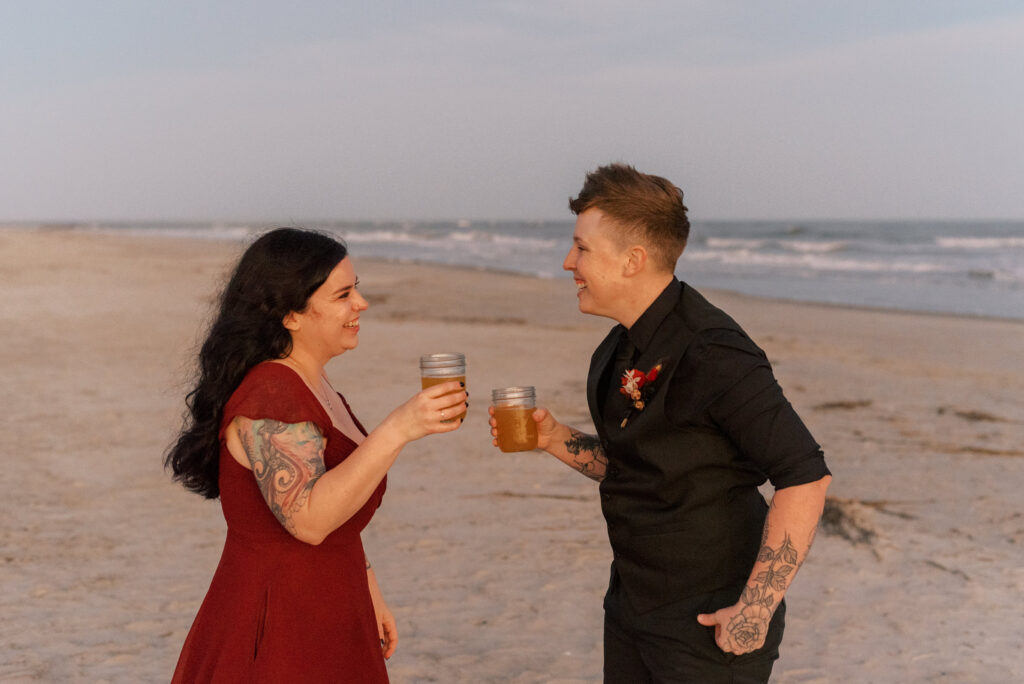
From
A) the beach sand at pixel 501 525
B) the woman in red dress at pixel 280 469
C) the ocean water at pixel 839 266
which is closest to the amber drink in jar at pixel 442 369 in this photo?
the woman in red dress at pixel 280 469

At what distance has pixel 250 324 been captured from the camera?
2.33 meters

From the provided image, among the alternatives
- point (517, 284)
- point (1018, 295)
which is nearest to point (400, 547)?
point (517, 284)

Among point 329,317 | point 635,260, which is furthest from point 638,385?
point 329,317

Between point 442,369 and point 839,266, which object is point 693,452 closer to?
point 442,369

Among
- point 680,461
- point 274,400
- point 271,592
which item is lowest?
point 271,592

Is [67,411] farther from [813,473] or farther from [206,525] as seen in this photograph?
[813,473]

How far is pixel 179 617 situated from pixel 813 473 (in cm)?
368

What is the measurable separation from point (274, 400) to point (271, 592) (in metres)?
0.48

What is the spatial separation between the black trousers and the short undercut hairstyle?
870mm

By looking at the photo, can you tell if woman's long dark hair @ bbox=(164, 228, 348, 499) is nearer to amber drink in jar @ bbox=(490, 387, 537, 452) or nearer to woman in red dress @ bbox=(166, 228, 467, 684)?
woman in red dress @ bbox=(166, 228, 467, 684)

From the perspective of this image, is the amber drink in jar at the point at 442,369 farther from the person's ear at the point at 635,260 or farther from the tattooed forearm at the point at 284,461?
the person's ear at the point at 635,260

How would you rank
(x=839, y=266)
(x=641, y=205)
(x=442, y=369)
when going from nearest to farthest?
(x=442, y=369)
(x=641, y=205)
(x=839, y=266)

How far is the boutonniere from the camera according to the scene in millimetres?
2309

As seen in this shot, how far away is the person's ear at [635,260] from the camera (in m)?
2.39
